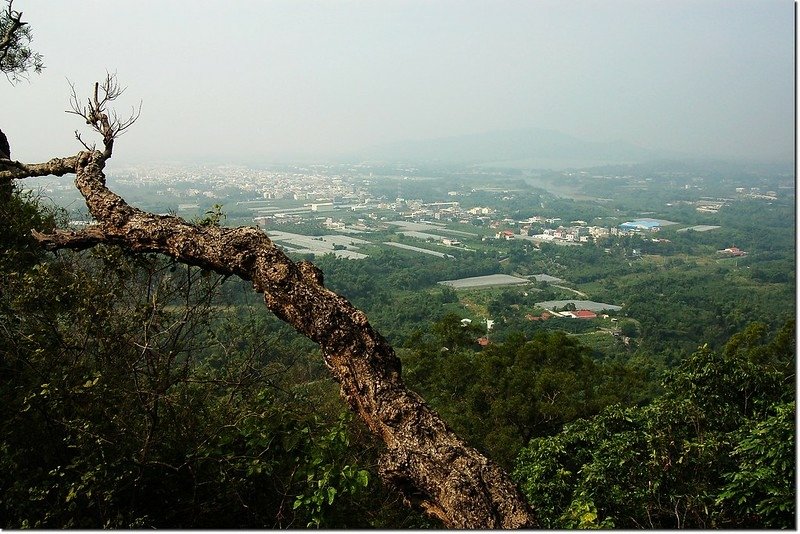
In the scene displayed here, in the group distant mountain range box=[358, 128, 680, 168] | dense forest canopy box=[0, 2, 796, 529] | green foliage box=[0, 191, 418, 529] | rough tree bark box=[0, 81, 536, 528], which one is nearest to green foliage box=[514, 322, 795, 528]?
dense forest canopy box=[0, 2, 796, 529]

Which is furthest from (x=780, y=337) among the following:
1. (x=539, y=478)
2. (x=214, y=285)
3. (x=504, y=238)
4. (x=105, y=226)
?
(x=504, y=238)

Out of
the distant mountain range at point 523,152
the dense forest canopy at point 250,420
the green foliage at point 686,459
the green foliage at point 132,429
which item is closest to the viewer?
the dense forest canopy at point 250,420

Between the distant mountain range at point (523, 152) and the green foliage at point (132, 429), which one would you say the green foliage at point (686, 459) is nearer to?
the green foliage at point (132, 429)

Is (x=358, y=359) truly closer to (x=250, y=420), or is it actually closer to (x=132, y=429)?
(x=250, y=420)

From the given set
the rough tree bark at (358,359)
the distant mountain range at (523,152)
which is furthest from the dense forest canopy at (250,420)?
the distant mountain range at (523,152)

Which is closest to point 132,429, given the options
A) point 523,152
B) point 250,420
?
point 250,420

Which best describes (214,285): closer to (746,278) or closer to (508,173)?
(746,278)
